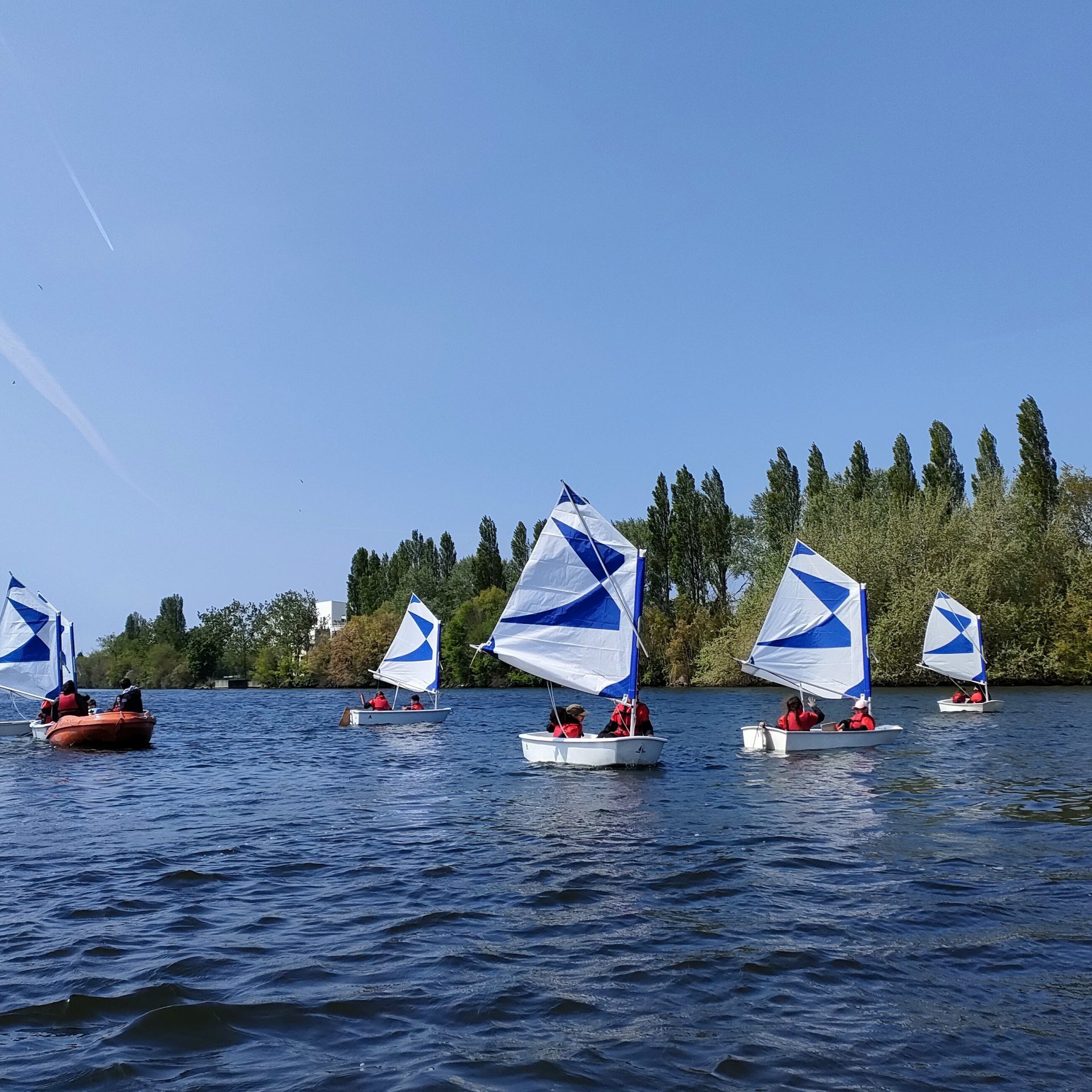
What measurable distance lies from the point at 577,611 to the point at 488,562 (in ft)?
289

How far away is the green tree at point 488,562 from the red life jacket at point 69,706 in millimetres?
77853

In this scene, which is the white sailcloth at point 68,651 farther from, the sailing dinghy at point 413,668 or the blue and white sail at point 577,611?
the blue and white sail at point 577,611

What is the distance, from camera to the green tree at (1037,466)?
74375mm

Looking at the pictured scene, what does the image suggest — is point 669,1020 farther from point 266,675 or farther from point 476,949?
point 266,675

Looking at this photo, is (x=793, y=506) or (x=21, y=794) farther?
(x=793, y=506)

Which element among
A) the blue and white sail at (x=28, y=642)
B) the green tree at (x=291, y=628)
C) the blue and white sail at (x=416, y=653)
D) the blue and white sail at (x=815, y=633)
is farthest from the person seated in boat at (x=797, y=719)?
the green tree at (x=291, y=628)

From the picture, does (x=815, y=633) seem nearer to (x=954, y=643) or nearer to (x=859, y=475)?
(x=954, y=643)

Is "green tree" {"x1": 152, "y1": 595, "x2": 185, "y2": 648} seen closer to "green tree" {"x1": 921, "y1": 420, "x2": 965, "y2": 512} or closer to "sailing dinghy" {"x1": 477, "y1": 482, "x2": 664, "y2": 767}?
"green tree" {"x1": 921, "y1": 420, "x2": 965, "y2": 512}

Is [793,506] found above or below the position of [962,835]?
above

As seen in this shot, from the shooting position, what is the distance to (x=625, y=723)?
83.1ft

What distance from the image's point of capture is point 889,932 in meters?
9.74

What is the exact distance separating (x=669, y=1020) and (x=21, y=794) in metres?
19.1

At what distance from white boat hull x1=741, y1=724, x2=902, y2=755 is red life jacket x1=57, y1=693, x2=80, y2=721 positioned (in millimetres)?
22394

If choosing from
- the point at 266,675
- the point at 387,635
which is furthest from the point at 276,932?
the point at 266,675
